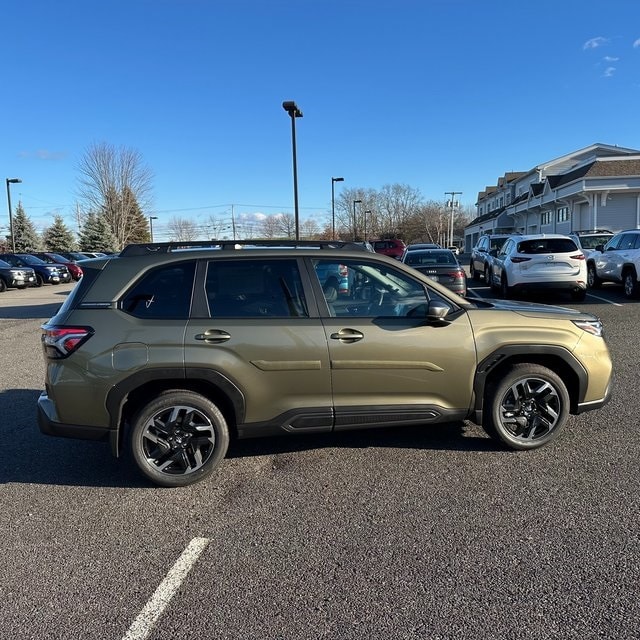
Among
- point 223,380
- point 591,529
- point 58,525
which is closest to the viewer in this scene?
point 591,529

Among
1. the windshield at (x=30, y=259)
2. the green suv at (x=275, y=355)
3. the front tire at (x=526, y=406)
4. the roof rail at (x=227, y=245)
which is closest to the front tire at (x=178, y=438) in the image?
the green suv at (x=275, y=355)

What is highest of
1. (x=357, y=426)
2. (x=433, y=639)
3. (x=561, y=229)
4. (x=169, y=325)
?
(x=561, y=229)

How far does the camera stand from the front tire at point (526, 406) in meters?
4.21

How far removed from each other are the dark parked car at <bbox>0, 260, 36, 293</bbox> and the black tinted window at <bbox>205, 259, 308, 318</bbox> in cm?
2328

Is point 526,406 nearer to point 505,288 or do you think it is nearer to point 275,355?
point 275,355

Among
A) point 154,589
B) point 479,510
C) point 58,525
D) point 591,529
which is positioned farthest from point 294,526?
point 591,529

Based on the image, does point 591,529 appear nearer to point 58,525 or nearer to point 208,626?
point 208,626

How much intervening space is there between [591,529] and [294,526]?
177cm

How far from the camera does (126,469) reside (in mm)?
4246

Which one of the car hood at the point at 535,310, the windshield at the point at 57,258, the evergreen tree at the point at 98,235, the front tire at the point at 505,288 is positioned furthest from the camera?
the evergreen tree at the point at 98,235

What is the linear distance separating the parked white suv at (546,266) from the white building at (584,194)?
20.5 metres

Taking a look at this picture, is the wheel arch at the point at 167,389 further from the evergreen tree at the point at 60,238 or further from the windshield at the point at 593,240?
the evergreen tree at the point at 60,238

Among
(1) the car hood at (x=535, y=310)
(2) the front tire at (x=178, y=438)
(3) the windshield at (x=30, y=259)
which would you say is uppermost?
(3) the windshield at (x=30, y=259)

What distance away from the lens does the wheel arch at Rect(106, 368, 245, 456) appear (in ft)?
12.3
